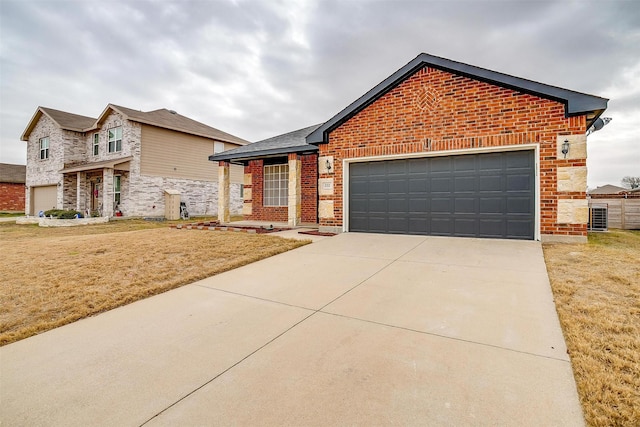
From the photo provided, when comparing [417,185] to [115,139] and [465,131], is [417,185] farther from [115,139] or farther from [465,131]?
[115,139]

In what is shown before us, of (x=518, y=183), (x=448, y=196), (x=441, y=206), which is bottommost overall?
(x=441, y=206)

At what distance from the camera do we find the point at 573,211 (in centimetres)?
681

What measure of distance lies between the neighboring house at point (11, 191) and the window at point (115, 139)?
22.2 metres

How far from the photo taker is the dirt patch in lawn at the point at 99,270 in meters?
3.63

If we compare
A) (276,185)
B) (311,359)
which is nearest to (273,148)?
(276,185)

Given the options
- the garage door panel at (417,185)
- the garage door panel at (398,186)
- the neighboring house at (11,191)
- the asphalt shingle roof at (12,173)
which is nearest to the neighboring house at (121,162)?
the asphalt shingle roof at (12,173)

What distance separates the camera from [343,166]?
941 cm

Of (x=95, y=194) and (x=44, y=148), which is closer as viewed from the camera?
(x=95, y=194)

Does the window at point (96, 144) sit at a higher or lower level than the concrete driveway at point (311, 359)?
higher

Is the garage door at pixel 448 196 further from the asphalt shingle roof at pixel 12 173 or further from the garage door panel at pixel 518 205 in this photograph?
the asphalt shingle roof at pixel 12 173

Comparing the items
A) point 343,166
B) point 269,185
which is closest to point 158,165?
point 269,185

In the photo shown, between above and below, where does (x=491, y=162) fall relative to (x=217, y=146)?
below

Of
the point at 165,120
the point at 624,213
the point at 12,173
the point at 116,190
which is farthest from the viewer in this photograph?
the point at 12,173

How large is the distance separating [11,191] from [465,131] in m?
43.9
